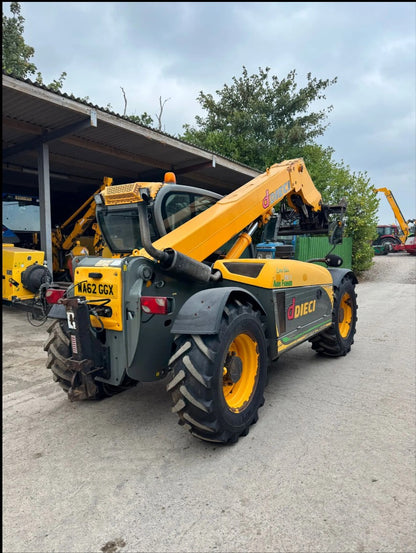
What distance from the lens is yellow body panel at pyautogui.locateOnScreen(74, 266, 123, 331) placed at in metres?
3.12


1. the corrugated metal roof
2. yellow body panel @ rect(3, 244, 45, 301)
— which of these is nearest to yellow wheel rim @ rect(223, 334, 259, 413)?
the corrugated metal roof

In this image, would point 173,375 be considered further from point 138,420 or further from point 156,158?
point 156,158

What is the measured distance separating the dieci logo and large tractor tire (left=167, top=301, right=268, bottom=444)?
0.78 meters

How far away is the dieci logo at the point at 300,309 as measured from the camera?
3946 millimetres

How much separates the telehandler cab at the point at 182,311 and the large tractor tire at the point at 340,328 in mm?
753

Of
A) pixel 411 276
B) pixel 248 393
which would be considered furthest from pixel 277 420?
pixel 411 276

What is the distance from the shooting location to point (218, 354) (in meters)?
2.83

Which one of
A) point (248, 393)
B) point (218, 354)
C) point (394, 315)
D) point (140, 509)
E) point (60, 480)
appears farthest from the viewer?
point (394, 315)

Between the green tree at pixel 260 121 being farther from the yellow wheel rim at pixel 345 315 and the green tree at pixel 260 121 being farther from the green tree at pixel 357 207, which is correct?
the yellow wheel rim at pixel 345 315

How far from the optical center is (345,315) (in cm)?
563

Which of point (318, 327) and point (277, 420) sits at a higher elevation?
point (318, 327)

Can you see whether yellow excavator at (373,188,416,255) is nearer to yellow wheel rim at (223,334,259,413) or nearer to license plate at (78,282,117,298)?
yellow wheel rim at (223,334,259,413)

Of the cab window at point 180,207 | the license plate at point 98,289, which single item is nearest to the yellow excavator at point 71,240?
the cab window at point 180,207

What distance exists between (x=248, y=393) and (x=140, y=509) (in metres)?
1.32
